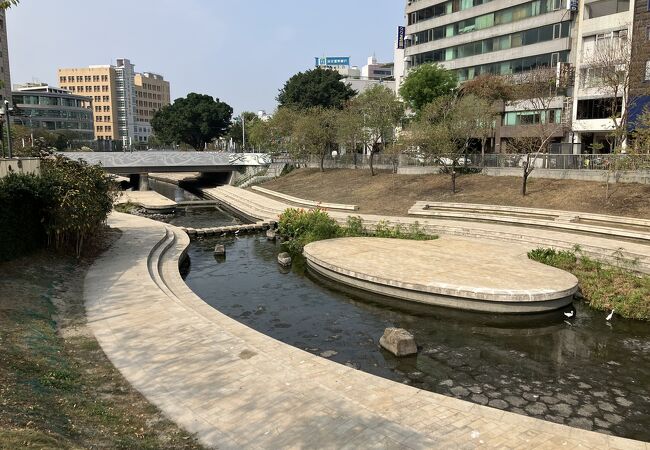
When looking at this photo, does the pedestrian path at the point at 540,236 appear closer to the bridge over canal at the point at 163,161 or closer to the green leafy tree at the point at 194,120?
the bridge over canal at the point at 163,161

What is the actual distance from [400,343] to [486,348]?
A: 2.74 meters

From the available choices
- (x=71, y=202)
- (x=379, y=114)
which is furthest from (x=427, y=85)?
(x=71, y=202)

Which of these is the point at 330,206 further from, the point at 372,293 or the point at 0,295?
the point at 0,295

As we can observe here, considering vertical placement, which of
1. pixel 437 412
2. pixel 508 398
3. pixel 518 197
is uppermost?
pixel 518 197

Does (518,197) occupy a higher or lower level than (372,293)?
higher

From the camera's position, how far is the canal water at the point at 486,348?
1095 centimetres

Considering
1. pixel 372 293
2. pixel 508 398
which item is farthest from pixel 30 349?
pixel 372 293

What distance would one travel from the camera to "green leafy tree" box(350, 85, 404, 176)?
153 feet

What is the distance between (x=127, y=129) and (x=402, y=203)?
153m

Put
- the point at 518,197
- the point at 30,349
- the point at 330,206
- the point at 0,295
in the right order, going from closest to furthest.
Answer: the point at 30,349 < the point at 0,295 < the point at 518,197 < the point at 330,206

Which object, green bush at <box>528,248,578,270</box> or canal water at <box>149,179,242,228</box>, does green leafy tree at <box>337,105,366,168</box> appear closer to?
canal water at <box>149,179,242,228</box>

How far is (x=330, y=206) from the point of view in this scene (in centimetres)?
3728

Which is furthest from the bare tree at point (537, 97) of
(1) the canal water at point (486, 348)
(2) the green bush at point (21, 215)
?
(2) the green bush at point (21, 215)

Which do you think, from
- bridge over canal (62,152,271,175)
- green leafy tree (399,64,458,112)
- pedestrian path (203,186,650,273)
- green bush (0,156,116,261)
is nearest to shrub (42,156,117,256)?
green bush (0,156,116,261)
